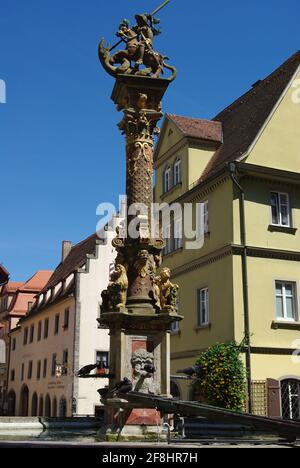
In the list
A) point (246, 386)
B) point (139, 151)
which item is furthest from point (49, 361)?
point (139, 151)

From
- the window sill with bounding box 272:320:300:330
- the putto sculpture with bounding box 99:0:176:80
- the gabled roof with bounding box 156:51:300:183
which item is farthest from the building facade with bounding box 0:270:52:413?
the putto sculpture with bounding box 99:0:176:80

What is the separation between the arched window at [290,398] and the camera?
2114 cm

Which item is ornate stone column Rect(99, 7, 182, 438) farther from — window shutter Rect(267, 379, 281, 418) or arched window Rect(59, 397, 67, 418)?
arched window Rect(59, 397, 67, 418)

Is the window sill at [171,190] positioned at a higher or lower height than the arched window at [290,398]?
higher

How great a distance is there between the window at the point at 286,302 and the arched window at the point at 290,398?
2198mm

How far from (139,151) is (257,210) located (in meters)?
10.5

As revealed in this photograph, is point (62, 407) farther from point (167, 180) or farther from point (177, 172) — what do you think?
point (177, 172)

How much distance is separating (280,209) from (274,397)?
6901 millimetres

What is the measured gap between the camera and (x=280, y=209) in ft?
76.8

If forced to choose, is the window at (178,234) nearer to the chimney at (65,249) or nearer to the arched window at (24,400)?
the arched window at (24,400)

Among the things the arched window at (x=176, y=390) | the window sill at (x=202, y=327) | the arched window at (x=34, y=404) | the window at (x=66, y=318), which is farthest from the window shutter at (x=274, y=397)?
the arched window at (x=34, y=404)

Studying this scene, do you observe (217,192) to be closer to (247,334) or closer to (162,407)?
(247,334)

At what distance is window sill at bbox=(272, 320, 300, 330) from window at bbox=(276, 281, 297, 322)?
0.90 feet

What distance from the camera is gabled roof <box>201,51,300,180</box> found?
78.8 ft
